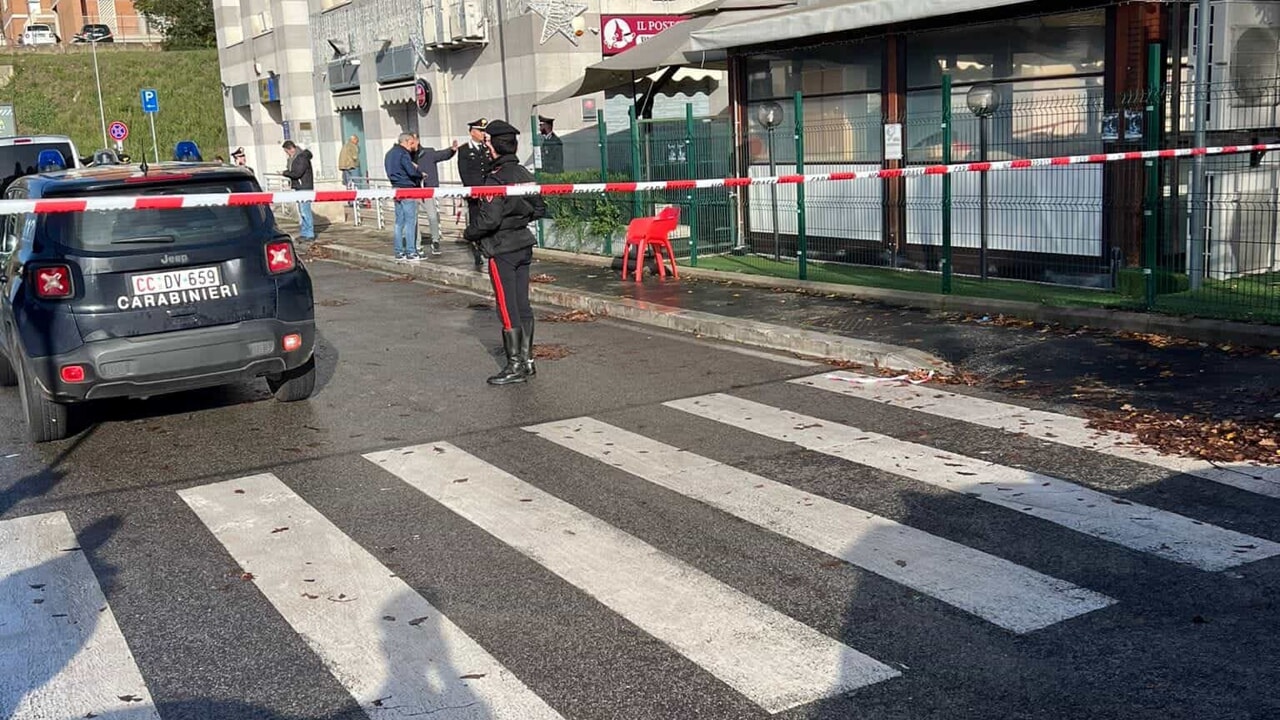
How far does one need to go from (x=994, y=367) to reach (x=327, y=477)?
5.14 meters

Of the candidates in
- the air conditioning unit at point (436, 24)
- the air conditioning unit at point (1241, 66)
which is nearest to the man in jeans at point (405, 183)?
the air conditioning unit at point (436, 24)

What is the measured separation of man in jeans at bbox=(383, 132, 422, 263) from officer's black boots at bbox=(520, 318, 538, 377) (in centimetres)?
968

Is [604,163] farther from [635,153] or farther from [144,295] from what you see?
[144,295]

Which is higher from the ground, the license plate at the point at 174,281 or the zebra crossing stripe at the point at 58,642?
the license plate at the point at 174,281

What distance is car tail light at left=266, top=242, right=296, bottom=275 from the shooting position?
822 centimetres

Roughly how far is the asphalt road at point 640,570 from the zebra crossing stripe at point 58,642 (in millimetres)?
20

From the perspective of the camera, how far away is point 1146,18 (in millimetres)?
12078

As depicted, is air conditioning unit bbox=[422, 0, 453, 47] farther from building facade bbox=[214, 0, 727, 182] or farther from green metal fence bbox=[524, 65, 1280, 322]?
green metal fence bbox=[524, 65, 1280, 322]

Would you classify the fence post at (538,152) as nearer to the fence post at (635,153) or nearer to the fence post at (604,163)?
the fence post at (604,163)

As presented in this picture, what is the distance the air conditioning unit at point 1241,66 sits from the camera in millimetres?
11641

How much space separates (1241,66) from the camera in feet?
38.8

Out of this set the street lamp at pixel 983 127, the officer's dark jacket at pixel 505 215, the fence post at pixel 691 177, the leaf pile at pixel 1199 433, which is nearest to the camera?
the leaf pile at pixel 1199 433

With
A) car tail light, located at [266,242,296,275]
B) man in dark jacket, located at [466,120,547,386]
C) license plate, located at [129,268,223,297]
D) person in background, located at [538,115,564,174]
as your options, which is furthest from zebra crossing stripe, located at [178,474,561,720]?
person in background, located at [538,115,564,174]

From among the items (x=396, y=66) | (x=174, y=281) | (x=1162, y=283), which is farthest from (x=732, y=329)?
(x=396, y=66)
